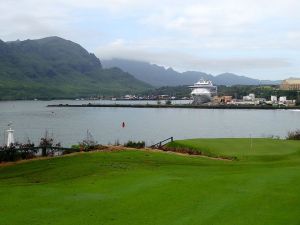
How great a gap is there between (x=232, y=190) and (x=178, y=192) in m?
1.53

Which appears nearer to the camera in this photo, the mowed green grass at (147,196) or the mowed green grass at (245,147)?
the mowed green grass at (147,196)

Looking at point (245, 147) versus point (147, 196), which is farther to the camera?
point (245, 147)

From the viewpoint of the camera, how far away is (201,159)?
76.0 feet

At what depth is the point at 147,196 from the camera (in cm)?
1230

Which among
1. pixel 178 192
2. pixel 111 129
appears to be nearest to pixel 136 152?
pixel 178 192

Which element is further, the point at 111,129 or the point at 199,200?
the point at 111,129

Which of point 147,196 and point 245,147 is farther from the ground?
point 147,196

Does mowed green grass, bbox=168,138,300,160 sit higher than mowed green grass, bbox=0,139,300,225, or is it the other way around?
mowed green grass, bbox=0,139,300,225

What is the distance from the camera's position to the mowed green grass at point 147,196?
10.3 metres

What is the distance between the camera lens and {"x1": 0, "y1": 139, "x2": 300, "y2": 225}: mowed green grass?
405 inches

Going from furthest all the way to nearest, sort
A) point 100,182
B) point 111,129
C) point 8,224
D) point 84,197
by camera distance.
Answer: point 111,129, point 100,182, point 84,197, point 8,224

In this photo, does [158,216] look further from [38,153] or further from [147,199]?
[38,153]

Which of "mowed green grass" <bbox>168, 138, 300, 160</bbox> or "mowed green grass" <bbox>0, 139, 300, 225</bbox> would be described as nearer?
"mowed green grass" <bbox>0, 139, 300, 225</bbox>

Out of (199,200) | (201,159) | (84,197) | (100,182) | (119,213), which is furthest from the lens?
(201,159)
